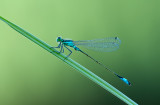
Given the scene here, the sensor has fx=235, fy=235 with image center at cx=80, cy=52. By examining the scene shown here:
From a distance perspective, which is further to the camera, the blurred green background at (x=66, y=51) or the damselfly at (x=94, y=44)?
the blurred green background at (x=66, y=51)

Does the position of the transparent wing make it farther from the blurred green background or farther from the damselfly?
the blurred green background

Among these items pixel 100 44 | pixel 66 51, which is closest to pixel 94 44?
pixel 100 44

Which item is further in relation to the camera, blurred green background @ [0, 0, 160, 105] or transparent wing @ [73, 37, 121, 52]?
blurred green background @ [0, 0, 160, 105]

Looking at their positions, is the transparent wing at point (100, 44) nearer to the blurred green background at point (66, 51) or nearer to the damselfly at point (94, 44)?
the damselfly at point (94, 44)

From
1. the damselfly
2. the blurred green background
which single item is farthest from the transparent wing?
the blurred green background

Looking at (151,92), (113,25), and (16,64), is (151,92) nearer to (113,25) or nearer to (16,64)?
(113,25)

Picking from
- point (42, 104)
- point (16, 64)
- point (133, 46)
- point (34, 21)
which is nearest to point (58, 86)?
point (42, 104)

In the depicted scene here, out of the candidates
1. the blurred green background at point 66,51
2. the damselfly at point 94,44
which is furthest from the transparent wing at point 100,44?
the blurred green background at point 66,51

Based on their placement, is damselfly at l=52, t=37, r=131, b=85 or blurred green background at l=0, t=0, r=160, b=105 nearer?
damselfly at l=52, t=37, r=131, b=85
